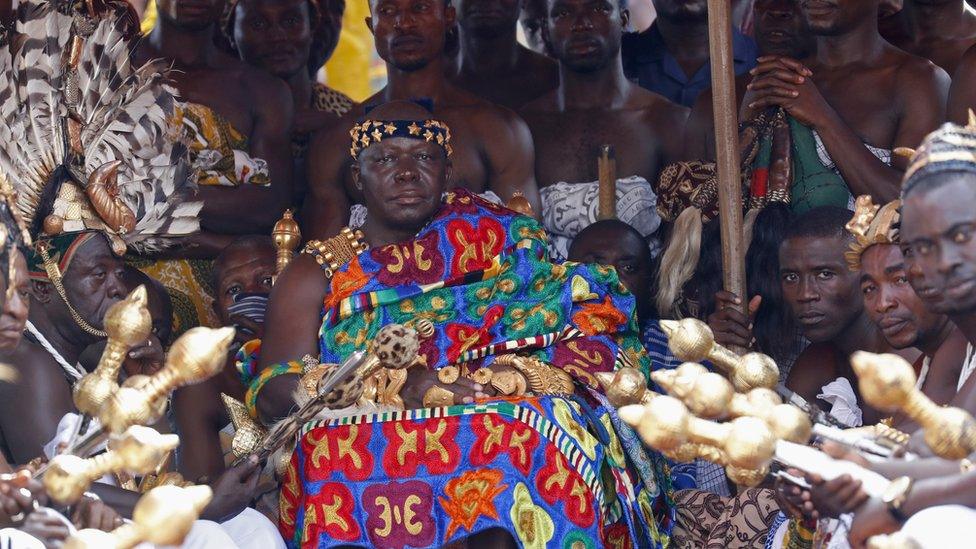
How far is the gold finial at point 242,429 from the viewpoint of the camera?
5.08 meters

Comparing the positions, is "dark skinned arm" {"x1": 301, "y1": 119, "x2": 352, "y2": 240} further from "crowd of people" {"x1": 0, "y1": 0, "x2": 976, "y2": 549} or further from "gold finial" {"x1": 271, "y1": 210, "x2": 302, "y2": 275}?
"gold finial" {"x1": 271, "y1": 210, "x2": 302, "y2": 275}

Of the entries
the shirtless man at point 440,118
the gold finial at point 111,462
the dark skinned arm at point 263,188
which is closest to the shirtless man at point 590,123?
the shirtless man at point 440,118

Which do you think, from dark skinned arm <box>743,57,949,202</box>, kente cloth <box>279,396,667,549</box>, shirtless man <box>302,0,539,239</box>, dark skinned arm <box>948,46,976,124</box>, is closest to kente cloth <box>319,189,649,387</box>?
kente cloth <box>279,396,667,549</box>

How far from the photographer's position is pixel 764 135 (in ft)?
18.8

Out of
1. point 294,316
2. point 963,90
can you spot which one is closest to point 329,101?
point 294,316

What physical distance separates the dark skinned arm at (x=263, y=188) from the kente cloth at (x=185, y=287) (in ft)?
0.62

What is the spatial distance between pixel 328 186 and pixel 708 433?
310 centimetres

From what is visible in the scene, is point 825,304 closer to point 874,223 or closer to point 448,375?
point 874,223

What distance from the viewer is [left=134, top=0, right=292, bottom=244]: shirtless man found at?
20.5ft

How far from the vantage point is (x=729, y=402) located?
354 cm

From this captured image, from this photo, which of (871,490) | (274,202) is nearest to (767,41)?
(274,202)

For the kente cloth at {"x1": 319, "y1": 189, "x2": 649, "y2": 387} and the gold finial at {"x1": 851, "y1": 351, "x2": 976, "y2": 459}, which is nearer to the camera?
the gold finial at {"x1": 851, "y1": 351, "x2": 976, "y2": 459}

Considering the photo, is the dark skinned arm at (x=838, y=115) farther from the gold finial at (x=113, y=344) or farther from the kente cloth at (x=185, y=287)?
the gold finial at (x=113, y=344)

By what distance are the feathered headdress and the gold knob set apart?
2181 millimetres
